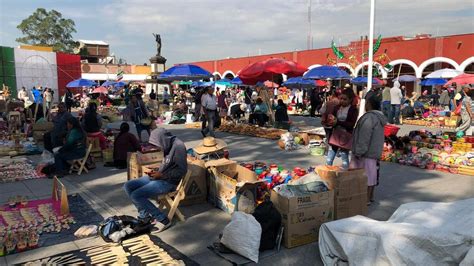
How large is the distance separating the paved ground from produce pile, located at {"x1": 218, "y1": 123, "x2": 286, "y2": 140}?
7.46 ft

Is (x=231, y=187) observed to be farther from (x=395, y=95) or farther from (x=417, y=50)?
(x=417, y=50)

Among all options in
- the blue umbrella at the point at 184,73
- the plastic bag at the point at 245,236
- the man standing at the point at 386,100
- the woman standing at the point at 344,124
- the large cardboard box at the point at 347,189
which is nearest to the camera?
the plastic bag at the point at 245,236

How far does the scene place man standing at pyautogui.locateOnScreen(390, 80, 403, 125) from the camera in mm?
15164

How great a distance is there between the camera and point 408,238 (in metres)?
3.42

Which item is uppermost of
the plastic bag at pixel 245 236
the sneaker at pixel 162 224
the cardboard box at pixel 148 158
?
the cardboard box at pixel 148 158

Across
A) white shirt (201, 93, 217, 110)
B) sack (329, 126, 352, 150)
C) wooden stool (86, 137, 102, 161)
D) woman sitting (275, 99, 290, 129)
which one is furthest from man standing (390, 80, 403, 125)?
wooden stool (86, 137, 102, 161)

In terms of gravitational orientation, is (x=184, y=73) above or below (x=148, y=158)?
above

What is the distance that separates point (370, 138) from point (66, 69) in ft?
122

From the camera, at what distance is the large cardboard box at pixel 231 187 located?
507cm

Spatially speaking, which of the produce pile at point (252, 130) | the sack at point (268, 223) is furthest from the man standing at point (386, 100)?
the sack at point (268, 223)

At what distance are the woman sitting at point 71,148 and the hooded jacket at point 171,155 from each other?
141 inches

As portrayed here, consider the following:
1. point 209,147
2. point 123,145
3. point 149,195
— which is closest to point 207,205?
point 149,195

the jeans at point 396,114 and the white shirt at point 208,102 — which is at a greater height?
the white shirt at point 208,102

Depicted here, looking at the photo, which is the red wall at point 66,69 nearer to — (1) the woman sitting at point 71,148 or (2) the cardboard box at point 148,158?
(1) the woman sitting at point 71,148
